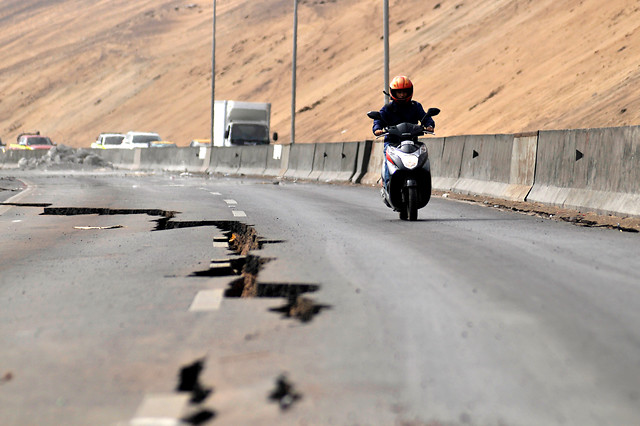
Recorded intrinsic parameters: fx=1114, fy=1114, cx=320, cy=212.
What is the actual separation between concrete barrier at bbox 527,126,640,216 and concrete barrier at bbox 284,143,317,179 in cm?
1583

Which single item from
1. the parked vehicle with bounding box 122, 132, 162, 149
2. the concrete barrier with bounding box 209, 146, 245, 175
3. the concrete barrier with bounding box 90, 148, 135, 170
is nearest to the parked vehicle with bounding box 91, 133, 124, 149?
the concrete barrier with bounding box 90, 148, 135, 170

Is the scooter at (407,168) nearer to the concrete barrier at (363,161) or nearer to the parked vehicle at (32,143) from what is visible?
the concrete barrier at (363,161)

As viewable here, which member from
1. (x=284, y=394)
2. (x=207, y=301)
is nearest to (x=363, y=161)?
(x=207, y=301)

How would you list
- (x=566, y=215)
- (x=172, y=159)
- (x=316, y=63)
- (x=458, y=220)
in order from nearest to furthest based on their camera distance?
1. (x=458, y=220)
2. (x=566, y=215)
3. (x=172, y=159)
4. (x=316, y=63)

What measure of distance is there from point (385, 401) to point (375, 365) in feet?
2.21

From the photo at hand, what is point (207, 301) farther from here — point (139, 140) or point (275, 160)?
point (139, 140)

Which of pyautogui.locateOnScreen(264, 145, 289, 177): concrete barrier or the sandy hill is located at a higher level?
the sandy hill

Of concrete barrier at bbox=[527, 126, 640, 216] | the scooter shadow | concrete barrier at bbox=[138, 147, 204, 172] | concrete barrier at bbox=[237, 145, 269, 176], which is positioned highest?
concrete barrier at bbox=[527, 126, 640, 216]

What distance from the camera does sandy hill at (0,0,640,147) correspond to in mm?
48906

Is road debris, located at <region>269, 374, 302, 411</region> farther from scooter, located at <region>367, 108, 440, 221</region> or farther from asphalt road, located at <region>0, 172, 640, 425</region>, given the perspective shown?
scooter, located at <region>367, 108, 440, 221</region>

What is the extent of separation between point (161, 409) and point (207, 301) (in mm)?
2818

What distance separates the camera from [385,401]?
4594mm

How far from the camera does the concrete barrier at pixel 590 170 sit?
14992 millimetres

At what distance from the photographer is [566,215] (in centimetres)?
1588
